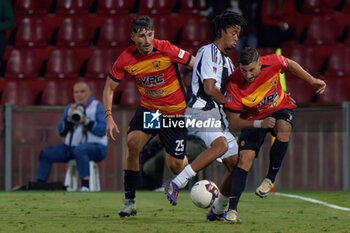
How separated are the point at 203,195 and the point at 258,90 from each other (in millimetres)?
892

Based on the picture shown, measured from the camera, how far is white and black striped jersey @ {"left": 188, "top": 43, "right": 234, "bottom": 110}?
544 centimetres

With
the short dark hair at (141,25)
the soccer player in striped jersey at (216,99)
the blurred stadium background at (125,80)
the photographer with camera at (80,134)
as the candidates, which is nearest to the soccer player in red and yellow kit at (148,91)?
the short dark hair at (141,25)

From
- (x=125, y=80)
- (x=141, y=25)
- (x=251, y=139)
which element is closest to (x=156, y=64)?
(x=141, y=25)

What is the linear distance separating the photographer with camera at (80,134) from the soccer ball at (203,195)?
3943mm

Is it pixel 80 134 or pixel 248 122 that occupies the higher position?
pixel 248 122

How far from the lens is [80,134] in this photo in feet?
30.9

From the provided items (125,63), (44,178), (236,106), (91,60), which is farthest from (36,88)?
(236,106)

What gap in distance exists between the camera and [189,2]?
11859mm

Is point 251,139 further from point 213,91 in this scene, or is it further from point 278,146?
point 213,91

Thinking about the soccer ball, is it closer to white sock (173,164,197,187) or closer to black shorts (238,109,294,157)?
white sock (173,164,197,187)

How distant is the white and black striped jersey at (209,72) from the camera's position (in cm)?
544

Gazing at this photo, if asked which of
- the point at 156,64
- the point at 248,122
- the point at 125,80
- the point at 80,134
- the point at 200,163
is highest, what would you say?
the point at 156,64

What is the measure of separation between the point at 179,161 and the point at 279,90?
1050 mm

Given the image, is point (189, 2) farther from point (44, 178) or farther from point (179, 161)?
point (179, 161)
